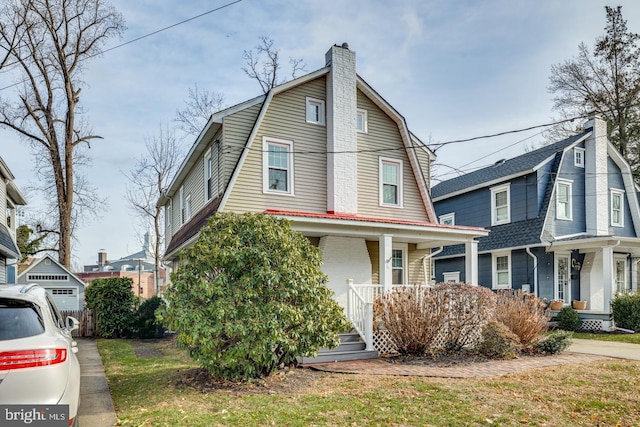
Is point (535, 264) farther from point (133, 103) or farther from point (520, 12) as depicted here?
point (133, 103)

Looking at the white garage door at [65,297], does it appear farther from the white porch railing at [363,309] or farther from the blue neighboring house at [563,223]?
the blue neighboring house at [563,223]

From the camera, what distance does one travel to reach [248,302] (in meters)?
7.37

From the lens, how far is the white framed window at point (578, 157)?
18672 millimetres

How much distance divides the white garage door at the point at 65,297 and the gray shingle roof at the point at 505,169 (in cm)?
1825

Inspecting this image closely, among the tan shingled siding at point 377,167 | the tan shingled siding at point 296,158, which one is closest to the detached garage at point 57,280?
the tan shingled siding at point 296,158

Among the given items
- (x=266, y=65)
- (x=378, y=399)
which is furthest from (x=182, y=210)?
(x=378, y=399)

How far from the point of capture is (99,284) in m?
15.7

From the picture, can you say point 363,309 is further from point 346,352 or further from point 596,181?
point 596,181

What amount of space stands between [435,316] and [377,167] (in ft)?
17.5

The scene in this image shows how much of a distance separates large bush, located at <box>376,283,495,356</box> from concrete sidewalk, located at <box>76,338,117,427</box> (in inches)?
237

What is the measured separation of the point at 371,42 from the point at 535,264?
10.2 meters

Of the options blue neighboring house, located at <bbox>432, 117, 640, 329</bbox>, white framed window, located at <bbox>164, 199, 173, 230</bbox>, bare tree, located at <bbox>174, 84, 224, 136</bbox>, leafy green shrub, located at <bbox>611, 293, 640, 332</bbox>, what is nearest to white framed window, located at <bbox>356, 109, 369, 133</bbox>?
blue neighboring house, located at <bbox>432, 117, 640, 329</bbox>

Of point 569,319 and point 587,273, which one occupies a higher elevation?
point 587,273

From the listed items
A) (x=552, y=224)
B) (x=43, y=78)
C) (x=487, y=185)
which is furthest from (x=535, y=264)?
(x=43, y=78)
